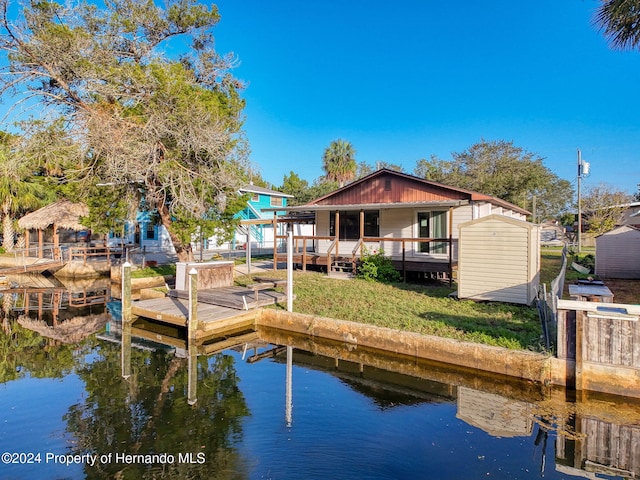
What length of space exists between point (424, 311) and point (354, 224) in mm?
8569

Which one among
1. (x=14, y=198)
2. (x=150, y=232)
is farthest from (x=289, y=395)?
(x=14, y=198)

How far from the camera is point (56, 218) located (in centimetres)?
2127

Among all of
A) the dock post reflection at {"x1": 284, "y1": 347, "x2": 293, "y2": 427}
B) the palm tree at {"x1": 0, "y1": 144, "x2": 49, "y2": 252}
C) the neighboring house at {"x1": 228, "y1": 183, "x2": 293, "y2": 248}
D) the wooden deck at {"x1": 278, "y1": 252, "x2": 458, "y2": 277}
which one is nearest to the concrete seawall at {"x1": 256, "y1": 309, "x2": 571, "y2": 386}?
the dock post reflection at {"x1": 284, "y1": 347, "x2": 293, "y2": 427}

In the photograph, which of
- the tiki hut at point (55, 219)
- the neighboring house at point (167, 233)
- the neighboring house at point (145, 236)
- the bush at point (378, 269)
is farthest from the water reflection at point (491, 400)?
the neighboring house at point (145, 236)

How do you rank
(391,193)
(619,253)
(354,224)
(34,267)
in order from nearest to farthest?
(619,253) → (391,193) → (354,224) → (34,267)

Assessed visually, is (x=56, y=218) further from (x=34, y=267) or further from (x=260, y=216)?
(x=260, y=216)

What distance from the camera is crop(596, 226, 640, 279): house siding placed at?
14.8m

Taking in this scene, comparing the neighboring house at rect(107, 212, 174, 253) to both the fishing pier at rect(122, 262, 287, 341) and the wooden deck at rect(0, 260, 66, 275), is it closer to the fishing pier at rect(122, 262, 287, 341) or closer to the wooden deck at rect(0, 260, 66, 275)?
the wooden deck at rect(0, 260, 66, 275)

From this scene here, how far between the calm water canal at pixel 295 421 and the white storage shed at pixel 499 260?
157 inches

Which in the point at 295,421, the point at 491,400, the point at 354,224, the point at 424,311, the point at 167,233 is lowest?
the point at 295,421

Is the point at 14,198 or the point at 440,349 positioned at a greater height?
the point at 14,198

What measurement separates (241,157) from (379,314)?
9704 mm

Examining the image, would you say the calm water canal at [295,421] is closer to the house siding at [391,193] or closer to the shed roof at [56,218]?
the house siding at [391,193]

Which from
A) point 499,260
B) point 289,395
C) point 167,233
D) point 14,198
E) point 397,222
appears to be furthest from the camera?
point 167,233
